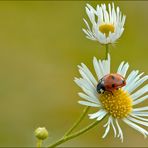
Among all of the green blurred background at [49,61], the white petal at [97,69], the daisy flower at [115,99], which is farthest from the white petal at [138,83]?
the green blurred background at [49,61]

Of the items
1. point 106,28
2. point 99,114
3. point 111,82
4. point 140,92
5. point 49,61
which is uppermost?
point 49,61

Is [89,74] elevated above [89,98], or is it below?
above

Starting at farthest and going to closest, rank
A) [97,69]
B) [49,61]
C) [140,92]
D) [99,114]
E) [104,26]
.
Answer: [49,61] < [140,92] < [104,26] < [97,69] < [99,114]

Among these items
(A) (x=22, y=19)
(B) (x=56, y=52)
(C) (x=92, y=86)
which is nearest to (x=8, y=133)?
(B) (x=56, y=52)

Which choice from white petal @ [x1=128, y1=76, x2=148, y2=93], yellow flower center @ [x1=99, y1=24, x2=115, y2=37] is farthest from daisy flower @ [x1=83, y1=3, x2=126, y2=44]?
white petal @ [x1=128, y1=76, x2=148, y2=93]

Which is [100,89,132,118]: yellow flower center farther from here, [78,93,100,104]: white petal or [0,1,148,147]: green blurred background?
[0,1,148,147]: green blurred background

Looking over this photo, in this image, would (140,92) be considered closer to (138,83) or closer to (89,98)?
(138,83)

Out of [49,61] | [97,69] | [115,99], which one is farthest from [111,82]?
[49,61]
